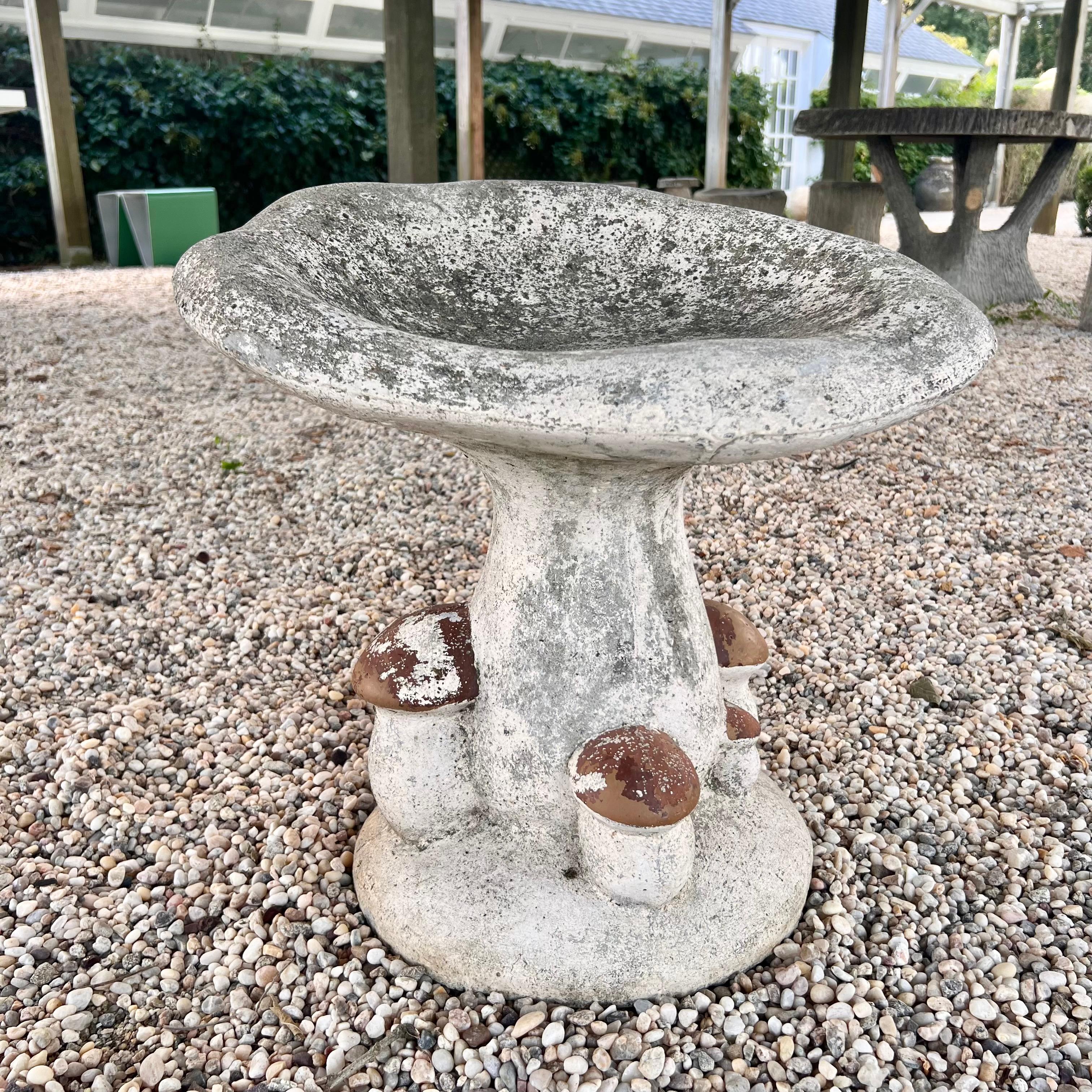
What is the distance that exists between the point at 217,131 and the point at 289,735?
7.48 metres

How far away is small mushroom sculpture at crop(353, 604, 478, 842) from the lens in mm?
1546

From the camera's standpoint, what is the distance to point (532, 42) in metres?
10.2

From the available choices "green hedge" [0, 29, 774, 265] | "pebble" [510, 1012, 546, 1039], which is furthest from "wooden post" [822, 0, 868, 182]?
"pebble" [510, 1012, 546, 1039]

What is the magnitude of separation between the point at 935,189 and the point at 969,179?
8.59m

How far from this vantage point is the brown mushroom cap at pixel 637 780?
138cm

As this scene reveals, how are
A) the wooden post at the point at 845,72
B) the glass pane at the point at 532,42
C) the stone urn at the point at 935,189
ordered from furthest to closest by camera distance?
the stone urn at the point at 935,189
the glass pane at the point at 532,42
the wooden post at the point at 845,72

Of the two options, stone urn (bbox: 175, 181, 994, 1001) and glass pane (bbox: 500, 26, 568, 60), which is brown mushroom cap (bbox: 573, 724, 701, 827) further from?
glass pane (bbox: 500, 26, 568, 60)

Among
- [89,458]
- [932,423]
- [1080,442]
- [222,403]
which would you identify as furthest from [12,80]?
[1080,442]

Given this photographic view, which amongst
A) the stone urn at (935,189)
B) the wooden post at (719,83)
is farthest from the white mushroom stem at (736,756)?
the stone urn at (935,189)

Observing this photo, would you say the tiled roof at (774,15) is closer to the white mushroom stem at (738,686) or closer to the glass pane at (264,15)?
the glass pane at (264,15)

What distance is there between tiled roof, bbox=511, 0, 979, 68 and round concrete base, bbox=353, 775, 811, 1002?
812 cm

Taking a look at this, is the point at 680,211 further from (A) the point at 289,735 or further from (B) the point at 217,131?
(B) the point at 217,131

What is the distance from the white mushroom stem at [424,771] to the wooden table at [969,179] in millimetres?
4991

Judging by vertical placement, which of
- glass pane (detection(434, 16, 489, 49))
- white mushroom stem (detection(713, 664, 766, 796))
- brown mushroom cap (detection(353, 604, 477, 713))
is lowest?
white mushroom stem (detection(713, 664, 766, 796))
